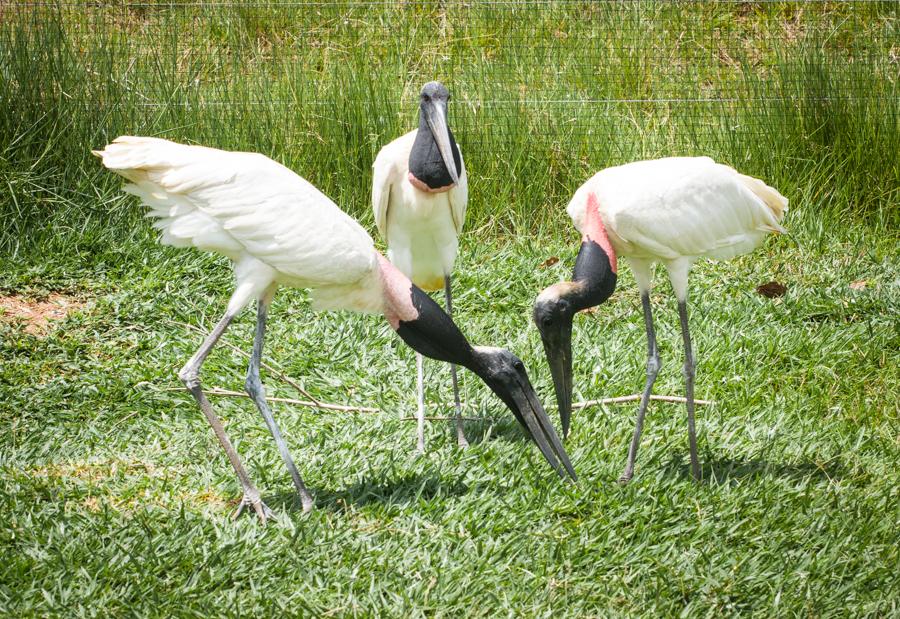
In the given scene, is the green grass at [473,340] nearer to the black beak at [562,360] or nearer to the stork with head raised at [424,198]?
the black beak at [562,360]

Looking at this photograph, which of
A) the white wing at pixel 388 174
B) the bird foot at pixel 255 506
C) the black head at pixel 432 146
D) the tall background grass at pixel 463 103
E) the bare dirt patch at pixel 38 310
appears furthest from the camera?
the tall background grass at pixel 463 103

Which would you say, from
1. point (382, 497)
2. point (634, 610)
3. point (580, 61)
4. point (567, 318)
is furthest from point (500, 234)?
point (634, 610)

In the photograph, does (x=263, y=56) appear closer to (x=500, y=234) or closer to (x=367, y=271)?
(x=500, y=234)

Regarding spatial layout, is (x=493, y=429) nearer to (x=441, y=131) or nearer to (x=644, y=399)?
(x=644, y=399)

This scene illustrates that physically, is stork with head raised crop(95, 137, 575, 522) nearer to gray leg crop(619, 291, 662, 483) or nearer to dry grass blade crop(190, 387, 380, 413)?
gray leg crop(619, 291, 662, 483)

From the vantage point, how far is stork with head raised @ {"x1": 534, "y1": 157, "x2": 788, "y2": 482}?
3.67 metres

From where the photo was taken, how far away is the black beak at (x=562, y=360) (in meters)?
3.73

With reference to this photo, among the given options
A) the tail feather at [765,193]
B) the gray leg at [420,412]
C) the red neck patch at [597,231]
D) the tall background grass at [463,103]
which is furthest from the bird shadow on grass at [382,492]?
the tall background grass at [463,103]

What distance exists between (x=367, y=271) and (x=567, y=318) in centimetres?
76

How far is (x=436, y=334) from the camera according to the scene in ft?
12.0

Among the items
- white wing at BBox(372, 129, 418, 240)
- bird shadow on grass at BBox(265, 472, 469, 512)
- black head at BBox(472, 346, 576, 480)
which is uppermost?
white wing at BBox(372, 129, 418, 240)

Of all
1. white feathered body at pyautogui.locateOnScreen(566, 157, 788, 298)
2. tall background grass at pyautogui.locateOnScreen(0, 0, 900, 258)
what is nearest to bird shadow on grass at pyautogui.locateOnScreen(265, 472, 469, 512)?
white feathered body at pyautogui.locateOnScreen(566, 157, 788, 298)

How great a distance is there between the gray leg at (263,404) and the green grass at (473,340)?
92mm

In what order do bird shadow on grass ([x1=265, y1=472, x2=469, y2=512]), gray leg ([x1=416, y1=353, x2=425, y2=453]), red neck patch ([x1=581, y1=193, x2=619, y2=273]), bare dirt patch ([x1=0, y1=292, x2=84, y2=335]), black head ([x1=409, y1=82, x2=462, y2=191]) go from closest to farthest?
bird shadow on grass ([x1=265, y1=472, x2=469, y2=512]), red neck patch ([x1=581, y1=193, x2=619, y2=273]), gray leg ([x1=416, y1=353, x2=425, y2=453]), black head ([x1=409, y1=82, x2=462, y2=191]), bare dirt patch ([x1=0, y1=292, x2=84, y2=335])
